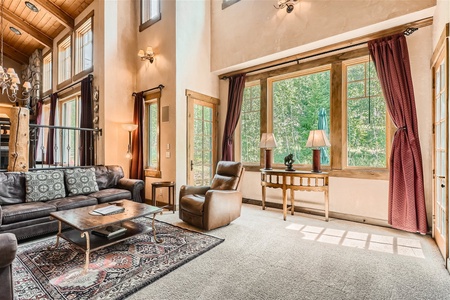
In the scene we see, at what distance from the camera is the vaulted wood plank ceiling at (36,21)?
19.9 ft

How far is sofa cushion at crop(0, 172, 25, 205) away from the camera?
11.0 ft

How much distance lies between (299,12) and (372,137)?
8.43 feet

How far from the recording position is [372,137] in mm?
3900

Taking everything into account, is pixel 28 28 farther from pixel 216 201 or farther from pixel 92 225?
pixel 216 201

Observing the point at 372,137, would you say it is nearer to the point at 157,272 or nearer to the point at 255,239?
the point at 255,239

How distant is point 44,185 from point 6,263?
2.54m

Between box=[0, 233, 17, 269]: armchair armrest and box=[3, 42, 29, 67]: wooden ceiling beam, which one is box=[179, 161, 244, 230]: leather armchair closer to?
box=[0, 233, 17, 269]: armchair armrest

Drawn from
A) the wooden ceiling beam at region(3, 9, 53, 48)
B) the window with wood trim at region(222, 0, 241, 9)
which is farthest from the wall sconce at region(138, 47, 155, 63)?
the wooden ceiling beam at region(3, 9, 53, 48)

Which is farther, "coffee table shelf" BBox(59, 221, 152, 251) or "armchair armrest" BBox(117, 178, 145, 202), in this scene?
"armchair armrest" BBox(117, 178, 145, 202)

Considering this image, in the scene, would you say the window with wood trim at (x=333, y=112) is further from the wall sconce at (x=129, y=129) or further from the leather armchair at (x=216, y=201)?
the wall sconce at (x=129, y=129)

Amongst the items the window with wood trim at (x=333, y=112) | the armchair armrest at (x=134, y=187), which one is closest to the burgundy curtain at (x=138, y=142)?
the armchair armrest at (x=134, y=187)

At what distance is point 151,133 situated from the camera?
538 cm

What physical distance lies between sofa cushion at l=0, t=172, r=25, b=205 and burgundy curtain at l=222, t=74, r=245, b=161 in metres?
3.66

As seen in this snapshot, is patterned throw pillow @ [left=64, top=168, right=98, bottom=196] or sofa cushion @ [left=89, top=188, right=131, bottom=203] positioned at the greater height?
patterned throw pillow @ [left=64, top=168, right=98, bottom=196]
